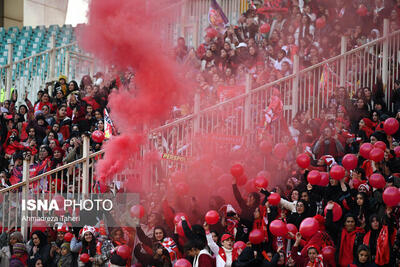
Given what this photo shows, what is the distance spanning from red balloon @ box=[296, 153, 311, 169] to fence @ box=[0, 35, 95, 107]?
747cm

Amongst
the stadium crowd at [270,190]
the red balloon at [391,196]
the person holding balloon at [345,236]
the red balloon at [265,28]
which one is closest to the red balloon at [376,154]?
the stadium crowd at [270,190]

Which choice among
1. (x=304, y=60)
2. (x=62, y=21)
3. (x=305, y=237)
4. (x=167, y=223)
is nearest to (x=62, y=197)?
(x=167, y=223)

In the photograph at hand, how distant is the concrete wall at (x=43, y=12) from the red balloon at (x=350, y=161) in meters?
17.8

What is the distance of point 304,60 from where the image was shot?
1180cm

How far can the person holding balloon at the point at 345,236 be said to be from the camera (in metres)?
7.48

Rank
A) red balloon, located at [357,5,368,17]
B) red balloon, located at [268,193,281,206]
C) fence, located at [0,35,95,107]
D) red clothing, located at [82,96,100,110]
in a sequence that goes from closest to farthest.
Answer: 1. red balloon, located at [268,193,281,206]
2. red balloon, located at [357,5,368,17]
3. red clothing, located at [82,96,100,110]
4. fence, located at [0,35,95,107]

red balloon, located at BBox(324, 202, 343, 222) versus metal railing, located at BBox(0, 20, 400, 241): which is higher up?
metal railing, located at BBox(0, 20, 400, 241)

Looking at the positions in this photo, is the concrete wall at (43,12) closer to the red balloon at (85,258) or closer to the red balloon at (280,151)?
the red balloon at (280,151)

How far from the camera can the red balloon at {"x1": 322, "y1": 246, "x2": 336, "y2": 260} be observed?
7523 millimetres

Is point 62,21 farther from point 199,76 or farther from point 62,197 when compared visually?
point 62,197

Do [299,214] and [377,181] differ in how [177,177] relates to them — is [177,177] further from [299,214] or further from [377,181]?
[377,181]

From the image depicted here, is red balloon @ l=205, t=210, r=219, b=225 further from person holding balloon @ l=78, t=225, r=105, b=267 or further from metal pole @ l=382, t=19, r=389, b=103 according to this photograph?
metal pole @ l=382, t=19, r=389, b=103

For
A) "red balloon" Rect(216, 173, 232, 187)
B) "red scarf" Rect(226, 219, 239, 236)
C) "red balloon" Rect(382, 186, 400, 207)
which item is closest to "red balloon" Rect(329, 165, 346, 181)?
"red balloon" Rect(382, 186, 400, 207)

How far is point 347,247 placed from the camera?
753 cm
